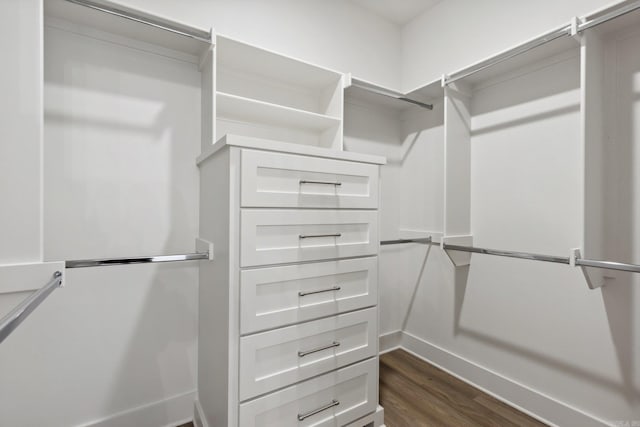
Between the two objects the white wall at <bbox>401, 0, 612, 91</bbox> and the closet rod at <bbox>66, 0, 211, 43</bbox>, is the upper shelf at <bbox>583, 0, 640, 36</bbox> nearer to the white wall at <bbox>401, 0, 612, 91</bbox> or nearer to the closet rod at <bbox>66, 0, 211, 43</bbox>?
the white wall at <bbox>401, 0, 612, 91</bbox>

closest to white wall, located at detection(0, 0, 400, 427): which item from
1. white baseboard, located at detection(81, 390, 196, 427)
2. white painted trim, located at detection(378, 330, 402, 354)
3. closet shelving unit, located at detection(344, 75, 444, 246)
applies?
white baseboard, located at detection(81, 390, 196, 427)

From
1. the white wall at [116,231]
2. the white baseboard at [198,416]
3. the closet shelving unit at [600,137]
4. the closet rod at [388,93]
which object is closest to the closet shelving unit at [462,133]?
the closet shelving unit at [600,137]

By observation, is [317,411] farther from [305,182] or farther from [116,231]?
[116,231]

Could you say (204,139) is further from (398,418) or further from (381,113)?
(398,418)

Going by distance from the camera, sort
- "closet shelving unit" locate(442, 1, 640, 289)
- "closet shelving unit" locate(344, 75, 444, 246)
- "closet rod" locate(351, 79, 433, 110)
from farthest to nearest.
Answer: "closet shelving unit" locate(344, 75, 444, 246) → "closet rod" locate(351, 79, 433, 110) → "closet shelving unit" locate(442, 1, 640, 289)

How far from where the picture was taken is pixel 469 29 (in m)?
1.96

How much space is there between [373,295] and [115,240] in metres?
1.28

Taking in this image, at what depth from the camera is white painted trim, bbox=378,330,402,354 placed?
2.29 metres

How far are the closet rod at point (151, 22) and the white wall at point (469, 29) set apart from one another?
1.61 metres

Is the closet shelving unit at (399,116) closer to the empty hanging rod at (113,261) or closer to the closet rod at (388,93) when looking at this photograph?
the closet rod at (388,93)

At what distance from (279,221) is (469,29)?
187cm

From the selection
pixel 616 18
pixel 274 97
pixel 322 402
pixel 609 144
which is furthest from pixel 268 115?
pixel 609 144

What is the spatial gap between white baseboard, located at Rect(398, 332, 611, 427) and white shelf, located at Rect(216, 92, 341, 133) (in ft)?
5.74

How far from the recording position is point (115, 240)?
1420mm
